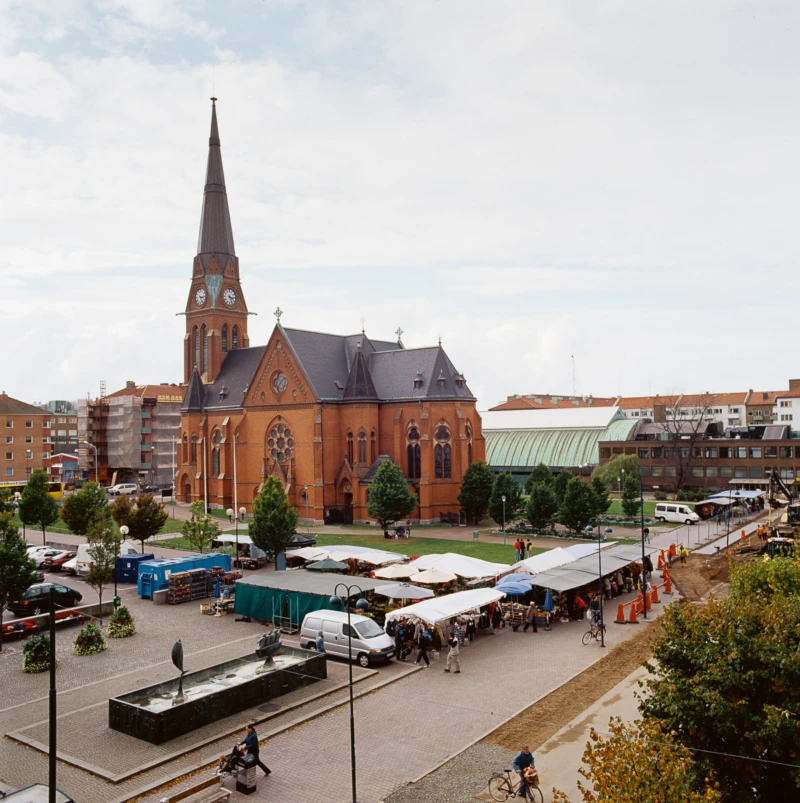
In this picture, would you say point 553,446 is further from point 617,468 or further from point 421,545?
point 421,545

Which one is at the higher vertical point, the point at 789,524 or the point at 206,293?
the point at 206,293

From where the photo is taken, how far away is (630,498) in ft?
191

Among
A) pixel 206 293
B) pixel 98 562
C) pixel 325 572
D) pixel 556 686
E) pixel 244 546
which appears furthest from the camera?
pixel 206 293

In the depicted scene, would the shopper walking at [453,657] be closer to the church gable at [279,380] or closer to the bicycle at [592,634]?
the bicycle at [592,634]

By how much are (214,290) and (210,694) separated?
59.8 m

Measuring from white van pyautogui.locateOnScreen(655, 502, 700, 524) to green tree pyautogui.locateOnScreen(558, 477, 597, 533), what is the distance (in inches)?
510

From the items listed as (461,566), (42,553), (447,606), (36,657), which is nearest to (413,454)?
(461,566)

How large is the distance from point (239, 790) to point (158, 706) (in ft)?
13.7

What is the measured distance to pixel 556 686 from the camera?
21.0m

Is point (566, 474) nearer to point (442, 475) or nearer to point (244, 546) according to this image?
point (442, 475)

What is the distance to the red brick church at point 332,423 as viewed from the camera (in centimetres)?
5969

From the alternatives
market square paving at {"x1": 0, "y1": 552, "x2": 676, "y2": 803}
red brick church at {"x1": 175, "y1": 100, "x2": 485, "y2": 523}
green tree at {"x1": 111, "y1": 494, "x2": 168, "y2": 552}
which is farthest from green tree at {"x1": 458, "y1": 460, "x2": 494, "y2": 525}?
market square paving at {"x1": 0, "y1": 552, "x2": 676, "y2": 803}

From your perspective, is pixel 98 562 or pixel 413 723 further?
pixel 98 562

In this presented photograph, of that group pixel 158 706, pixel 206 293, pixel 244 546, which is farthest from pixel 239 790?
pixel 206 293
